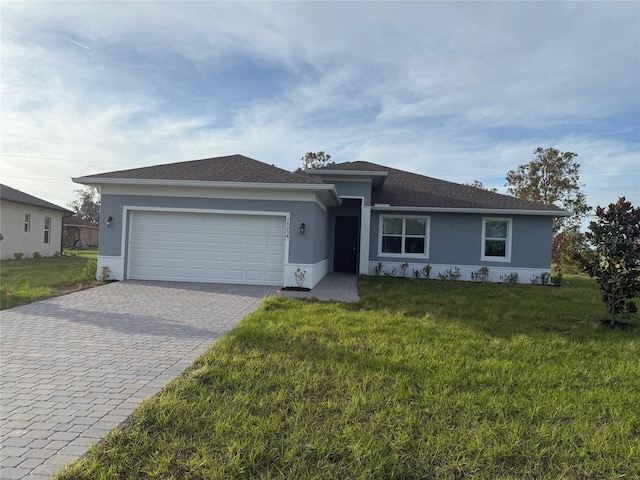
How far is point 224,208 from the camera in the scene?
11312mm

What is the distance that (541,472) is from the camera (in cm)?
271

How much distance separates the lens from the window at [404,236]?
15.0 metres

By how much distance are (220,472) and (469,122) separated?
1606cm

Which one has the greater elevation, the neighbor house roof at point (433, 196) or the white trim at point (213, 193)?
the neighbor house roof at point (433, 196)

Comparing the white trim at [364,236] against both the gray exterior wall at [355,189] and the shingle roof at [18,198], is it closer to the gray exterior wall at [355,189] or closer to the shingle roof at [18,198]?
the gray exterior wall at [355,189]

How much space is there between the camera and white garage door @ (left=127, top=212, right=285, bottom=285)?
11477 mm

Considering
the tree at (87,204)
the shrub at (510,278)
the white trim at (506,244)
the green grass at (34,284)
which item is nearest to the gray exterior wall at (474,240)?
the white trim at (506,244)

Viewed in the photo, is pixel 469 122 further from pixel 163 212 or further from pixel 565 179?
pixel 565 179

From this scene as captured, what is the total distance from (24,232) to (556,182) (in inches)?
1327

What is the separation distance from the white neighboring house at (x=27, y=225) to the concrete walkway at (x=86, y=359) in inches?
511

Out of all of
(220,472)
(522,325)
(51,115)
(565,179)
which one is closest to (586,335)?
(522,325)

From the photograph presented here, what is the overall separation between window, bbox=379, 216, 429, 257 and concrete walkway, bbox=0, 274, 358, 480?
7.08 m

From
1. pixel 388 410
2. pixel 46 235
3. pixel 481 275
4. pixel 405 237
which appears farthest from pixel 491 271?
pixel 46 235

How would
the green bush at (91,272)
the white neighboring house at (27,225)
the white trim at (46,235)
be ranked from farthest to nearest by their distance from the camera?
the white trim at (46,235) → the white neighboring house at (27,225) → the green bush at (91,272)
